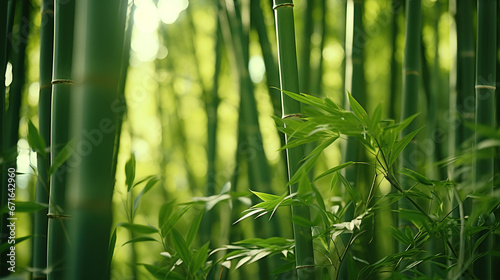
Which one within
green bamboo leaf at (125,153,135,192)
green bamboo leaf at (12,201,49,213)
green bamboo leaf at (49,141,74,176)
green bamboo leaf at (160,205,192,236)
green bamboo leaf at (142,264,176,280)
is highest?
green bamboo leaf at (49,141,74,176)

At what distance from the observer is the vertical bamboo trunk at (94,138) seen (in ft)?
1.82

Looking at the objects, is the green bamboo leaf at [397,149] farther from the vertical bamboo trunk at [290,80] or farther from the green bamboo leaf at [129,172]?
the green bamboo leaf at [129,172]

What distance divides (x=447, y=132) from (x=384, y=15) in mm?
509

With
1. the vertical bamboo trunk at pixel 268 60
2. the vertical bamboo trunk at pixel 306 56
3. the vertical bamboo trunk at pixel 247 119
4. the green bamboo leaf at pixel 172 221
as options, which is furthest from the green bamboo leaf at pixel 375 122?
the vertical bamboo trunk at pixel 306 56

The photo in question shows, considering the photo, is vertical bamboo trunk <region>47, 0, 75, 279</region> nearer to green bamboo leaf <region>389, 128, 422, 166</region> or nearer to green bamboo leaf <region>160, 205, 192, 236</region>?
green bamboo leaf <region>160, 205, 192, 236</region>

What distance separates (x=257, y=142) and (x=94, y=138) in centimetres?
87

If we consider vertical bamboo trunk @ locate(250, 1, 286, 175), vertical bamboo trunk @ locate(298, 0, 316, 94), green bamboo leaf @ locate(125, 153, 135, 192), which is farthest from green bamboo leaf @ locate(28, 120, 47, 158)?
vertical bamboo trunk @ locate(298, 0, 316, 94)

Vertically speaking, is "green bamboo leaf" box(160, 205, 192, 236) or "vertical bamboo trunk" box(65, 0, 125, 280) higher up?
"vertical bamboo trunk" box(65, 0, 125, 280)

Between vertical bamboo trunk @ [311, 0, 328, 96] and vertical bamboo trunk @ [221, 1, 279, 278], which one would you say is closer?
vertical bamboo trunk @ [221, 1, 279, 278]

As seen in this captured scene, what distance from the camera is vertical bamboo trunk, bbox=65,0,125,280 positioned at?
1.82 feet

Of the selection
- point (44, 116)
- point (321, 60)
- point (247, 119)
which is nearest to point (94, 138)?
point (44, 116)

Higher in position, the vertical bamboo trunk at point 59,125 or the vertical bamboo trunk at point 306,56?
the vertical bamboo trunk at point 306,56

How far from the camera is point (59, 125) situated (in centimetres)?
81

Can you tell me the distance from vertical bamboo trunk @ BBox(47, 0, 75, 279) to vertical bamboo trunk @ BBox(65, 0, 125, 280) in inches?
7.0
